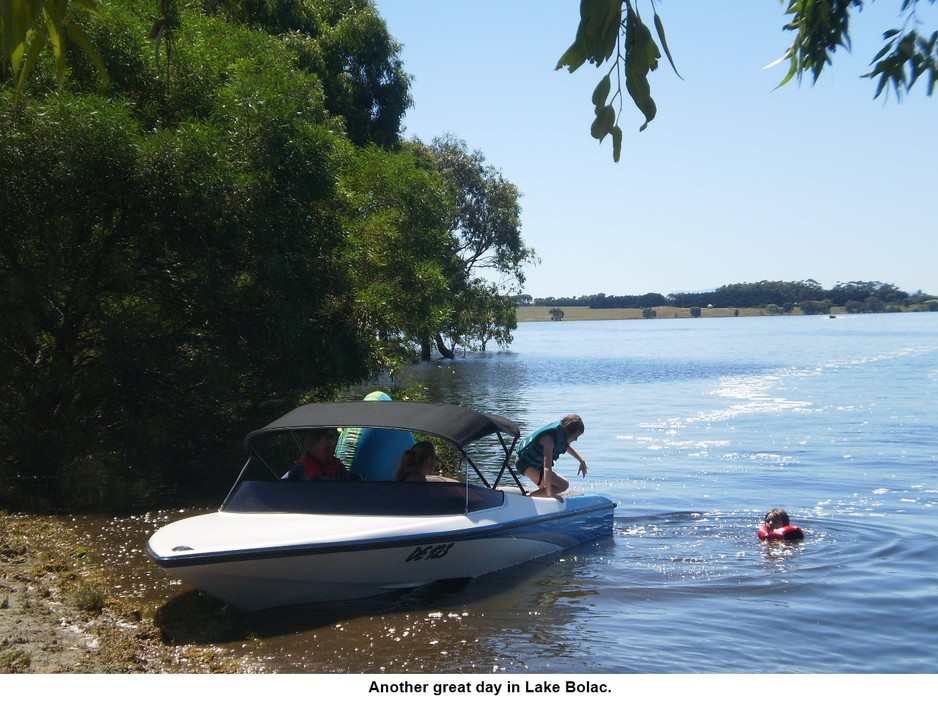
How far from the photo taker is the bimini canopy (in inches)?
360

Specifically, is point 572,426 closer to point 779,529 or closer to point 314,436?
point 779,529

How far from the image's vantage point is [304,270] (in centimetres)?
1421

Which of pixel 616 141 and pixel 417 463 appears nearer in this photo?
pixel 616 141

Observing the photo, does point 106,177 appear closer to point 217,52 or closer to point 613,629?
point 217,52

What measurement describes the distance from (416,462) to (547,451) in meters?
2.44

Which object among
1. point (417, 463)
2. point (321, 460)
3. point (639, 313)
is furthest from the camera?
point (639, 313)

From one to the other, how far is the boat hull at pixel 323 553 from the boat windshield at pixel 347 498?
0.40 feet

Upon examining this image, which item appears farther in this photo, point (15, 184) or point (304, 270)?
point (304, 270)

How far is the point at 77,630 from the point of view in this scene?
7.18m

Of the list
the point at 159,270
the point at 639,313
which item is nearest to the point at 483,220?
the point at 159,270

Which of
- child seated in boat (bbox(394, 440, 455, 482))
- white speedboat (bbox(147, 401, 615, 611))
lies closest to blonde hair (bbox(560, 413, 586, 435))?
white speedboat (bbox(147, 401, 615, 611))

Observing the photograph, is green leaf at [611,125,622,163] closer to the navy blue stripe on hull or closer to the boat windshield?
the navy blue stripe on hull
